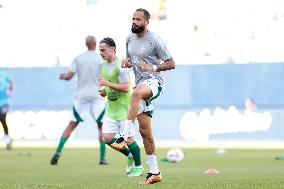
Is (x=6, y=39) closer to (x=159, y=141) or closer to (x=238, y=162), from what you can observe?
(x=159, y=141)

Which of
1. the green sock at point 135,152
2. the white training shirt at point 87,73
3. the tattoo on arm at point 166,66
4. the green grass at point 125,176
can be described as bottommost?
the green grass at point 125,176

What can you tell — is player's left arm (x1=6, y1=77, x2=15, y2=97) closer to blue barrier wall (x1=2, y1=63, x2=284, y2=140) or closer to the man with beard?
blue barrier wall (x1=2, y1=63, x2=284, y2=140)

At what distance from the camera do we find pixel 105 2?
102 ft

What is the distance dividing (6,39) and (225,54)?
7.28m

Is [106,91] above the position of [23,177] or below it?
above

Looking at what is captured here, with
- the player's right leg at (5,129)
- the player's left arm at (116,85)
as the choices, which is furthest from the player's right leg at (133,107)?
the player's right leg at (5,129)

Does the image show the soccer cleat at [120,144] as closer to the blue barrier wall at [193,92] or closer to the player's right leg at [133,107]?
the player's right leg at [133,107]

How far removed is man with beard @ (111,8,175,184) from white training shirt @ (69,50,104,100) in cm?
577

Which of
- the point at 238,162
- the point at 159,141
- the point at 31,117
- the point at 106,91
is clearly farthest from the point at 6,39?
the point at 106,91

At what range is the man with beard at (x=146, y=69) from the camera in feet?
36.1

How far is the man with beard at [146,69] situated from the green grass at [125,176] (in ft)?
1.62

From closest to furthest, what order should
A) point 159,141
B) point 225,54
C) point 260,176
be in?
point 260,176
point 159,141
point 225,54

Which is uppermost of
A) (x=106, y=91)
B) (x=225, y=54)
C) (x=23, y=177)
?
(x=225, y=54)

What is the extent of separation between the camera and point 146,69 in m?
10.9
